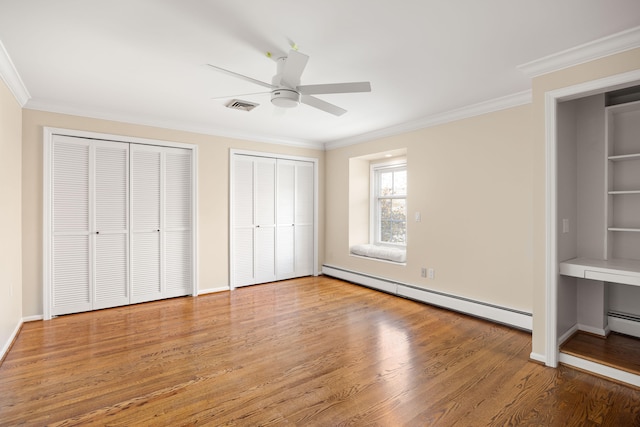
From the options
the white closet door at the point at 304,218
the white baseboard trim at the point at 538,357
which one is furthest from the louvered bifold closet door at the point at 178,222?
the white baseboard trim at the point at 538,357

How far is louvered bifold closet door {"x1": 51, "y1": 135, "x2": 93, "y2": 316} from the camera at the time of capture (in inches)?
151

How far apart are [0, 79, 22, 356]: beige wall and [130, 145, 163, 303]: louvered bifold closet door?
3.63 feet

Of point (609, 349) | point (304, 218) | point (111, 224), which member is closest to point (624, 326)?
point (609, 349)

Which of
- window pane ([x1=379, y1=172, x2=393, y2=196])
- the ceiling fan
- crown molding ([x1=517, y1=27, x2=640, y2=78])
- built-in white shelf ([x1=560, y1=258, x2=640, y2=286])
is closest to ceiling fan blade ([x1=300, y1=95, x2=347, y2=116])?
the ceiling fan

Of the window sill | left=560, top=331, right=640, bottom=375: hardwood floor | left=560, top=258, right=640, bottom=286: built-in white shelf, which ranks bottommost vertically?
left=560, top=331, right=640, bottom=375: hardwood floor

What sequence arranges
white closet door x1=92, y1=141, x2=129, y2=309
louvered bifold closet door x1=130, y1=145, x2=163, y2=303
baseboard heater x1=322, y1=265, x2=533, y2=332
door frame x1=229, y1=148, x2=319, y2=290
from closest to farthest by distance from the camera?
baseboard heater x1=322, y1=265, x2=533, y2=332 → white closet door x1=92, y1=141, x2=129, y2=309 → louvered bifold closet door x1=130, y1=145, x2=163, y2=303 → door frame x1=229, y1=148, x2=319, y2=290

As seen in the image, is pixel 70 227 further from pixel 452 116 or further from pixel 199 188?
pixel 452 116

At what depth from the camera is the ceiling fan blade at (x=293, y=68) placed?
215 cm

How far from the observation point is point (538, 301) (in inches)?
108

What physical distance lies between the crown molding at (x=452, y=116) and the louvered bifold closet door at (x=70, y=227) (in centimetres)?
385

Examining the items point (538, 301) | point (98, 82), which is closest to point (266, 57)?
point (98, 82)

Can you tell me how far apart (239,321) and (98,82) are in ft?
9.20

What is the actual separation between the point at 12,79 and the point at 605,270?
525cm

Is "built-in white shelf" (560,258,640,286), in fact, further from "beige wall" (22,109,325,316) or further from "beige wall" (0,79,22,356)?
"beige wall" (0,79,22,356)
